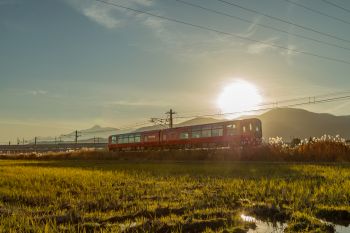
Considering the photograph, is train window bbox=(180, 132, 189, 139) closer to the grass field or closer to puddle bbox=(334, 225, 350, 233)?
the grass field

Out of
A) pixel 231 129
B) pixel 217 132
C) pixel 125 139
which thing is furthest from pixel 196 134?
pixel 125 139

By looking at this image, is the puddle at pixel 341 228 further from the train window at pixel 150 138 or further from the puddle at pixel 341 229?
the train window at pixel 150 138

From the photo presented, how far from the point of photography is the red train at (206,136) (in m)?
39.4

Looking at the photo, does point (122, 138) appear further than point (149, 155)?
Yes

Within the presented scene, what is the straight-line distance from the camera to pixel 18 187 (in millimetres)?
11477

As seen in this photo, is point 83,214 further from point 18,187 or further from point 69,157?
point 69,157

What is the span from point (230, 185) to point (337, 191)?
9.54 ft

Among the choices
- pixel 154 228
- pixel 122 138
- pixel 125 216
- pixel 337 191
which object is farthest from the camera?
pixel 122 138

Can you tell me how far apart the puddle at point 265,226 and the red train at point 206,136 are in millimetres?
32853

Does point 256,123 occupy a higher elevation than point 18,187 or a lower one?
higher

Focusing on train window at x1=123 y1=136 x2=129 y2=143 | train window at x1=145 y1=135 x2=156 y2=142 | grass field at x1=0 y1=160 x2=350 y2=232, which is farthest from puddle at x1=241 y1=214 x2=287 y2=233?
train window at x1=123 y1=136 x2=129 y2=143

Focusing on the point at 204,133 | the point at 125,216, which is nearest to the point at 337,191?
the point at 125,216

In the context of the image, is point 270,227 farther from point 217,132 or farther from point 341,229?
point 217,132

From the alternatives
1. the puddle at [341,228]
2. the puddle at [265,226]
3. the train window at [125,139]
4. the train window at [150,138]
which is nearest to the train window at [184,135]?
the train window at [150,138]
